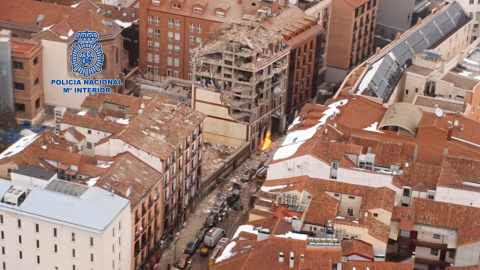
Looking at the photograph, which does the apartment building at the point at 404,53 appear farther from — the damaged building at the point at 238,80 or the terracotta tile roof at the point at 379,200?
the terracotta tile roof at the point at 379,200

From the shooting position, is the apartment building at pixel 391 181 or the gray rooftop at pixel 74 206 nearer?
the gray rooftop at pixel 74 206

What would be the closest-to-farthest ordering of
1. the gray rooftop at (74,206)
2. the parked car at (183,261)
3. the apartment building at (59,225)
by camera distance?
the gray rooftop at (74,206), the apartment building at (59,225), the parked car at (183,261)

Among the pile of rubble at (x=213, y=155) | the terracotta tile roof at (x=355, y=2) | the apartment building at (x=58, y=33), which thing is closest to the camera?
the pile of rubble at (x=213, y=155)

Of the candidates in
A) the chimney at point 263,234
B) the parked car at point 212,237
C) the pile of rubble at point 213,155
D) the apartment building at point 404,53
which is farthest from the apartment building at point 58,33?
the chimney at point 263,234

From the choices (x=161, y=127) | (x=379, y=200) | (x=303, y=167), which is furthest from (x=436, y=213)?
(x=161, y=127)

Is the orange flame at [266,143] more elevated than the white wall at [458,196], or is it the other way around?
the white wall at [458,196]

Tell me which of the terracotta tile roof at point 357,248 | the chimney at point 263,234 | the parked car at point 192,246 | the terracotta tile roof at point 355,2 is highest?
the terracotta tile roof at point 355,2
